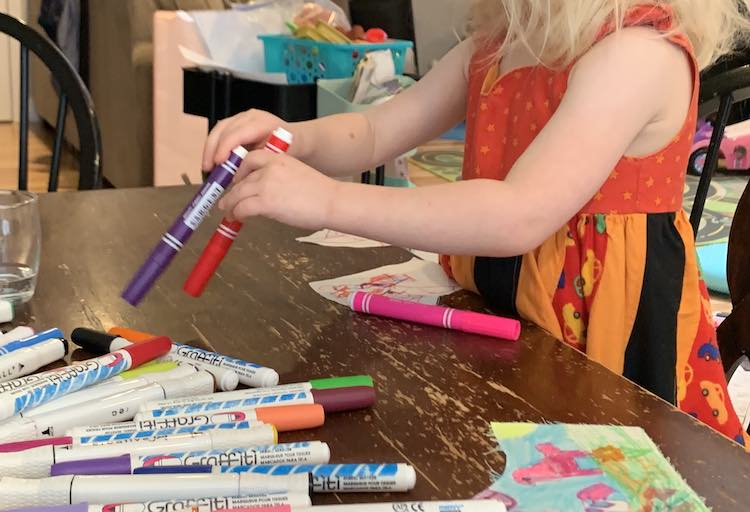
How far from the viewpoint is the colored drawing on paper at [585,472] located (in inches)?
19.8

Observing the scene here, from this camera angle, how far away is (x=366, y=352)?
0.69 metres

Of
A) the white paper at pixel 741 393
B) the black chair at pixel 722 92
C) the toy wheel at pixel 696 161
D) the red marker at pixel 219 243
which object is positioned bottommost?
the white paper at pixel 741 393

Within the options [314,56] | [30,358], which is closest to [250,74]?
[314,56]

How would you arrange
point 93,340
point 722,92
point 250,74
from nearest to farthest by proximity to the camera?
1. point 93,340
2. point 722,92
3. point 250,74

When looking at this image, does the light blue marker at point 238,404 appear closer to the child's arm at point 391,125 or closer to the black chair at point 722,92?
the child's arm at point 391,125

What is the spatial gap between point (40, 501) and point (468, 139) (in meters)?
0.64

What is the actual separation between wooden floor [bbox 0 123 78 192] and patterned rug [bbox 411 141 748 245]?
4.14ft

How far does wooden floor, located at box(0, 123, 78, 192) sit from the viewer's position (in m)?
3.07

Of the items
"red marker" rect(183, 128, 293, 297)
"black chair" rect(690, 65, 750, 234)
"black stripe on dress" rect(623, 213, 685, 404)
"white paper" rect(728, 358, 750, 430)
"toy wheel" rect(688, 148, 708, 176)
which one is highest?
"black chair" rect(690, 65, 750, 234)

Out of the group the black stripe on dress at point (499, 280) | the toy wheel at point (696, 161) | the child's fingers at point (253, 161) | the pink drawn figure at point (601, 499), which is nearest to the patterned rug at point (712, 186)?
the toy wheel at point (696, 161)

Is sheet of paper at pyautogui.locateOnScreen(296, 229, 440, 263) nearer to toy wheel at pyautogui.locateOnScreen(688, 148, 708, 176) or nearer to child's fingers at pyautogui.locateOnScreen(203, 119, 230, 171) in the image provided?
child's fingers at pyautogui.locateOnScreen(203, 119, 230, 171)

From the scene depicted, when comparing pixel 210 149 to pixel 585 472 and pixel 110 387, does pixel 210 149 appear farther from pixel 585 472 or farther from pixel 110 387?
pixel 585 472

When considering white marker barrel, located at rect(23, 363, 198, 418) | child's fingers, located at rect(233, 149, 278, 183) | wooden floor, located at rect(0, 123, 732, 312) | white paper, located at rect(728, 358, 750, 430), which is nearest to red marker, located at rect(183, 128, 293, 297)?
child's fingers, located at rect(233, 149, 278, 183)

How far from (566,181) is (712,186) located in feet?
9.24
